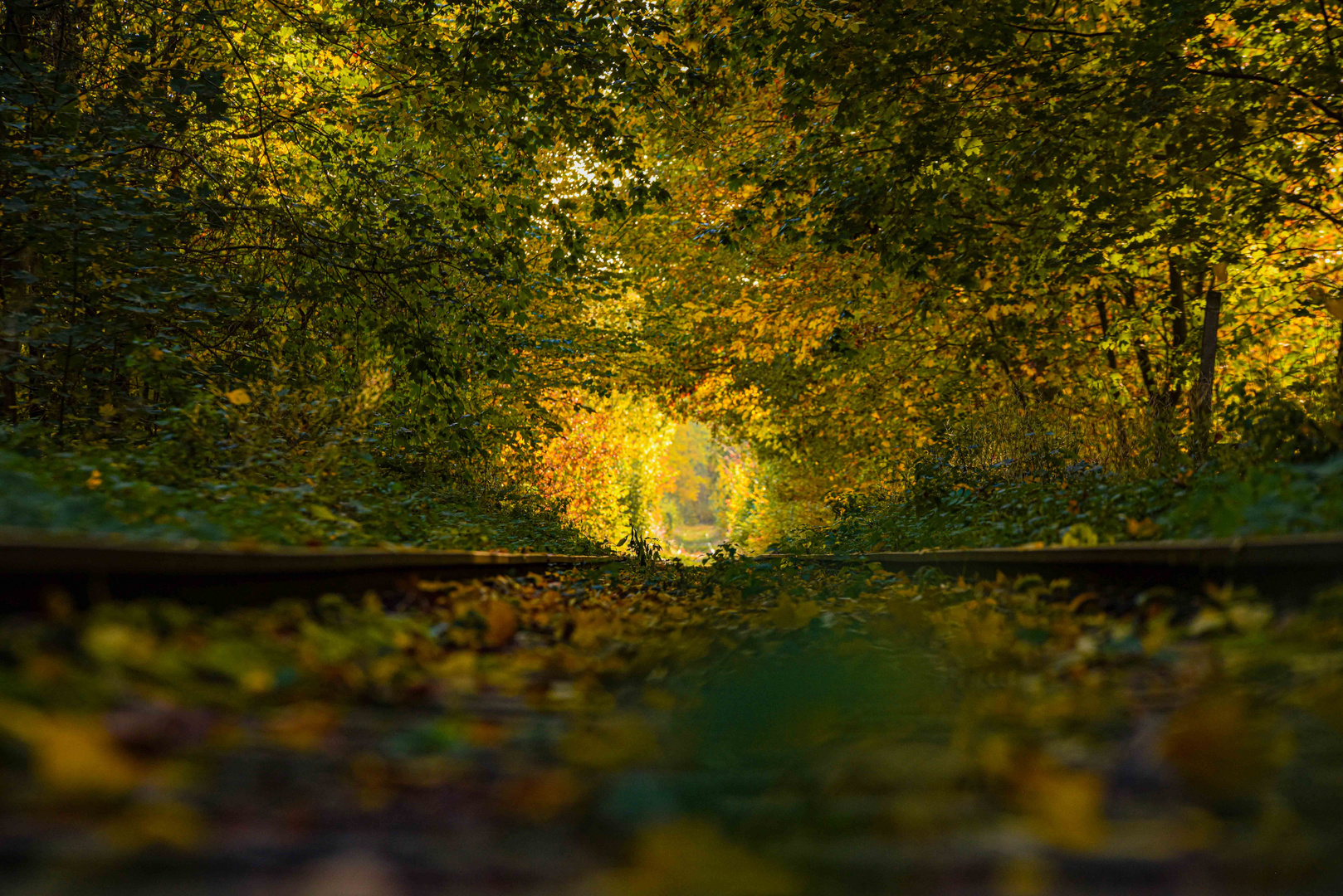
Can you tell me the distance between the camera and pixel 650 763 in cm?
194

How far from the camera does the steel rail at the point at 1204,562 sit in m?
2.81

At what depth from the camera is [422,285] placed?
32.3ft

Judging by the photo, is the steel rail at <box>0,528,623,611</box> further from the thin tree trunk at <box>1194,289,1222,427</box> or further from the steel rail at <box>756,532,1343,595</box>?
the thin tree trunk at <box>1194,289,1222,427</box>

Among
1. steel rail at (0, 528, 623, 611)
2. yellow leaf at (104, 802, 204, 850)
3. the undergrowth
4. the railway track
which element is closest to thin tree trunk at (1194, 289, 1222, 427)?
the undergrowth

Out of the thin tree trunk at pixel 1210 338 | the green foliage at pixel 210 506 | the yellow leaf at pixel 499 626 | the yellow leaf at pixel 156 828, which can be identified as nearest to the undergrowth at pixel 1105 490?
the thin tree trunk at pixel 1210 338

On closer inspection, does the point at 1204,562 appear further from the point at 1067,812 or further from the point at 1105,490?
the point at 1105,490

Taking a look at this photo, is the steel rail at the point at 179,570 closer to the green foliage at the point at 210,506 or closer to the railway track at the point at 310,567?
the railway track at the point at 310,567

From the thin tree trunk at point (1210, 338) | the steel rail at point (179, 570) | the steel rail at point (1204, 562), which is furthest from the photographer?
the thin tree trunk at point (1210, 338)

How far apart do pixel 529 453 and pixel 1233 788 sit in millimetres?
20568

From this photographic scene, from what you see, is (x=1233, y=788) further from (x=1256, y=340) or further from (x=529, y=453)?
(x=529, y=453)

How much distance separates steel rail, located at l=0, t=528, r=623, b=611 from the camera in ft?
8.40

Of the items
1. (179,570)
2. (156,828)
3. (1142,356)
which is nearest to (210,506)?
(179,570)

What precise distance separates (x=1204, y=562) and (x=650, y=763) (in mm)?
2475

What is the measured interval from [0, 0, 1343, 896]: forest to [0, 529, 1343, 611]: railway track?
0.32 feet
